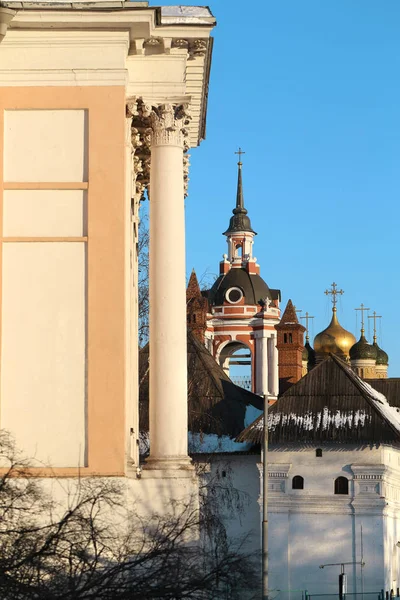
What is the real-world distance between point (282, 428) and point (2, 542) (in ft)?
180

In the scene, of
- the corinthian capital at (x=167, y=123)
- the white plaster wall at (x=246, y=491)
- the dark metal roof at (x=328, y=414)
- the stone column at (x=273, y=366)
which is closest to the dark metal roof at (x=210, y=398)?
the white plaster wall at (x=246, y=491)

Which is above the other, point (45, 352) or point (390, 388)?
point (390, 388)

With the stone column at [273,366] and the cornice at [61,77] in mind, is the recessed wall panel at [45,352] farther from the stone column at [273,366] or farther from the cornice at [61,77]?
the stone column at [273,366]

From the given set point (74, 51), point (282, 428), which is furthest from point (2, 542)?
point (282, 428)

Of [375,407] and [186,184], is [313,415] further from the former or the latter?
[186,184]

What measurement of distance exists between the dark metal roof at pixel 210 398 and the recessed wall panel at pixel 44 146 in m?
20.2

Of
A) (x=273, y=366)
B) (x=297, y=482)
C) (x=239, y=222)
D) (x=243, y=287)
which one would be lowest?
(x=297, y=482)

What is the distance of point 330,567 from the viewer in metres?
71.1

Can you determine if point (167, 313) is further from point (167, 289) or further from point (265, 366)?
point (265, 366)

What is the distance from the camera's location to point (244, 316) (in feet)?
377

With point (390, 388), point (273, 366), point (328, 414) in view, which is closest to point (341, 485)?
point (328, 414)

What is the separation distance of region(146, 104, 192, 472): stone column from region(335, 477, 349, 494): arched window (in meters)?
47.9

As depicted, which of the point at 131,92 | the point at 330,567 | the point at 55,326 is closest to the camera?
the point at 55,326

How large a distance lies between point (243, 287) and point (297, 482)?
45990 millimetres
